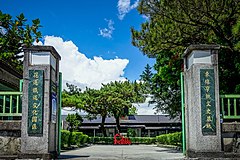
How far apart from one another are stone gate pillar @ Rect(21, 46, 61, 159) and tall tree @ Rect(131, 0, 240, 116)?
3760mm

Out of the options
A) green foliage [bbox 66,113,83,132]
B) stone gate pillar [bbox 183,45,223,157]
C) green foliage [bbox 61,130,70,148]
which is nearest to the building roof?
green foliage [bbox 66,113,83,132]

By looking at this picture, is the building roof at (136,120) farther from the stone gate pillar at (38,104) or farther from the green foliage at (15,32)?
the green foliage at (15,32)

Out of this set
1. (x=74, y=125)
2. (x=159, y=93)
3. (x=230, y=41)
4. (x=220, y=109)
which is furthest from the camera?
(x=74, y=125)

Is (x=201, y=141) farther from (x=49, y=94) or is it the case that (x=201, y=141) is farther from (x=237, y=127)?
(x=49, y=94)

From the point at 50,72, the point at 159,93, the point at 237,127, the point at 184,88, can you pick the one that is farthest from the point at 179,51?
the point at 159,93

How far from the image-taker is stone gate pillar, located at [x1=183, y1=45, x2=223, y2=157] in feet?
22.8

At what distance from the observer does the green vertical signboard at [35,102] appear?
700cm

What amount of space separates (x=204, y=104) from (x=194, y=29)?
11.7 ft

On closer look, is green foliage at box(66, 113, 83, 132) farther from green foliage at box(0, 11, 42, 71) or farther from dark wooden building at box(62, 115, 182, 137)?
green foliage at box(0, 11, 42, 71)

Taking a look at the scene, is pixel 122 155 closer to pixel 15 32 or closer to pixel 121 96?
pixel 15 32

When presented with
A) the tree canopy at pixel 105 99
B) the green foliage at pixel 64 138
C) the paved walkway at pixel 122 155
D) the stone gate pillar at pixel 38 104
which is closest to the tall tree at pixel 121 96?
the tree canopy at pixel 105 99

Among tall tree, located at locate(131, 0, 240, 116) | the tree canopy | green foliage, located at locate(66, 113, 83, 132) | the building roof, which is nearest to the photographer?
tall tree, located at locate(131, 0, 240, 116)

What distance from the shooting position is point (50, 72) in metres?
7.33

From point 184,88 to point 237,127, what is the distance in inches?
60.6
